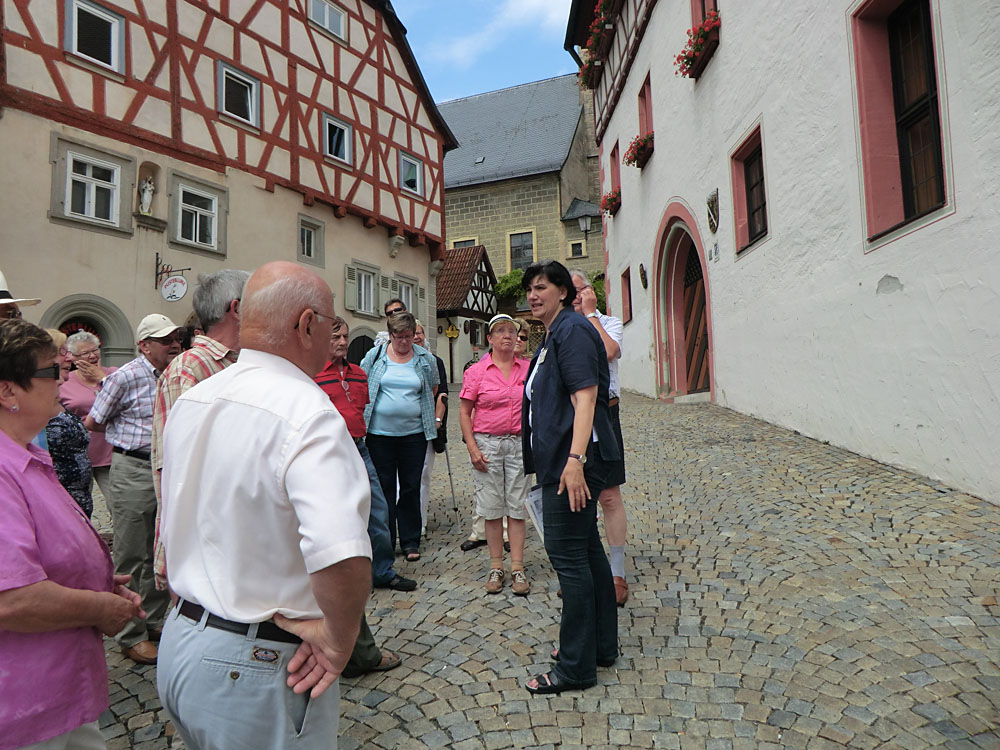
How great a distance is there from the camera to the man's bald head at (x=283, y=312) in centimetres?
143

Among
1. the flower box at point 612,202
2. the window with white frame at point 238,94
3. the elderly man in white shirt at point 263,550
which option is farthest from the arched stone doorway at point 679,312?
the elderly man in white shirt at point 263,550

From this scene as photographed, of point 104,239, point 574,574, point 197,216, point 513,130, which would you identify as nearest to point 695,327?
point 197,216

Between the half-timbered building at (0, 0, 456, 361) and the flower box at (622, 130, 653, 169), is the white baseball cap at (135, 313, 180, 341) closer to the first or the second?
the half-timbered building at (0, 0, 456, 361)

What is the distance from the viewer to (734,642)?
315 centimetres

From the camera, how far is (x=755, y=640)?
10.3ft

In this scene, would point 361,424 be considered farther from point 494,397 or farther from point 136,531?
point 136,531

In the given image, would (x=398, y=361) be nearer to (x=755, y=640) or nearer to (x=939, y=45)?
(x=755, y=640)

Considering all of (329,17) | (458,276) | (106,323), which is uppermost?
(329,17)

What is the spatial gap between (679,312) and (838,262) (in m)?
7.03

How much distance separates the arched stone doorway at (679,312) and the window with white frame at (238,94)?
29.3 ft

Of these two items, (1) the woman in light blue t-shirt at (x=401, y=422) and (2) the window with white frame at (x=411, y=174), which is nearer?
(1) the woman in light blue t-shirt at (x=401, y=422)

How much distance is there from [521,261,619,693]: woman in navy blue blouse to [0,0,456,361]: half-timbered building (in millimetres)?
10885

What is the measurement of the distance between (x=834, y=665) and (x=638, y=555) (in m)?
1.70

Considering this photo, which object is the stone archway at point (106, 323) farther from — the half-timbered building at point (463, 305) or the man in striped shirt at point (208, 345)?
the half-timbered building at point (463, 305)
